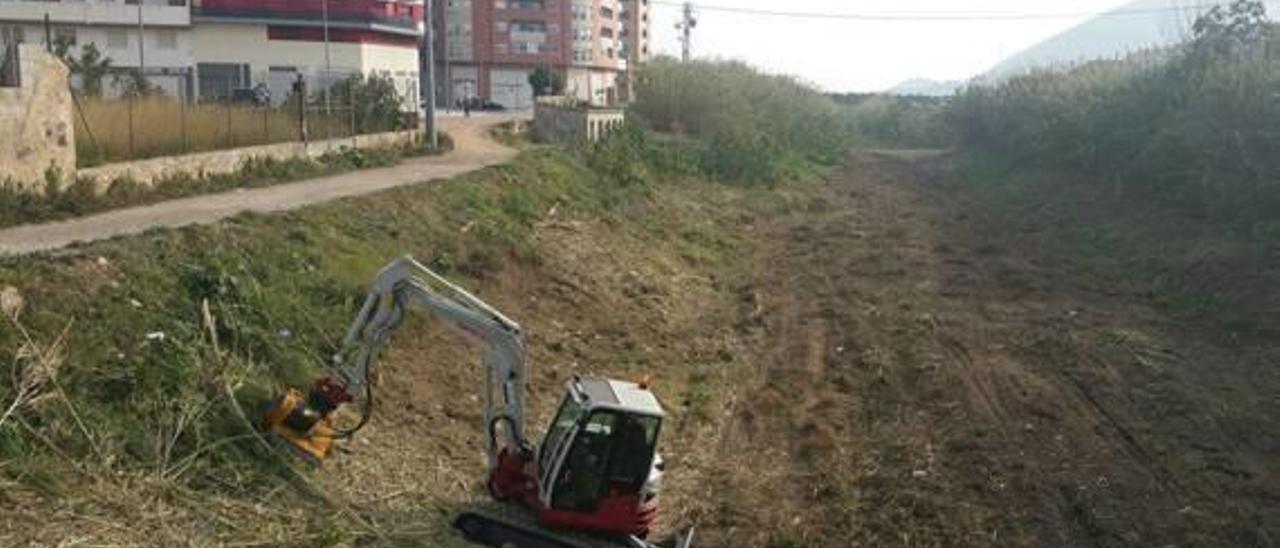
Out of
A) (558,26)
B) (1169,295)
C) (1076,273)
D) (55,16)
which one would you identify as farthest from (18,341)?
(558,26)

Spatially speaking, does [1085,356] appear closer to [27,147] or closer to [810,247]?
[810,247]

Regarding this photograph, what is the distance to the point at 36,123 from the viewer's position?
18.8 meters

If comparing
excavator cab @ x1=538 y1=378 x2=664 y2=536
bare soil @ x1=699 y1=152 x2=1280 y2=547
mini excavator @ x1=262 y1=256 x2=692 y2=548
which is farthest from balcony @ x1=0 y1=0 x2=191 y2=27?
excavator cab @ x1=538 y1=378 x2=664 y2=536

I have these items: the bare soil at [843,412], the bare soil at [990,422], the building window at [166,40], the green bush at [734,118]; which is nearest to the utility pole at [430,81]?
the green bush at [734,118]

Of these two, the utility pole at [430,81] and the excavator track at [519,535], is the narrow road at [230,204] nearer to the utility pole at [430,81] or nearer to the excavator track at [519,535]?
the utility pole at [430,81]

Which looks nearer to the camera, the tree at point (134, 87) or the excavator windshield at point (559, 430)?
the excavator windshield at point (559, 430)

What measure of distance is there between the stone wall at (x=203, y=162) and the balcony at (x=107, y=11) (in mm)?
39737

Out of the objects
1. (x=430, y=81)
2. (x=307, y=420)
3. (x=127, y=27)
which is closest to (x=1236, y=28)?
(x=430, y=81)

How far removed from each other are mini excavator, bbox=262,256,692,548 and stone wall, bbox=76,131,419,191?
34.7 feet

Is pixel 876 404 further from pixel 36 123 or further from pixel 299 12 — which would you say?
pixel 299 12

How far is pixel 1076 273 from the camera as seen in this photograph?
25.3 metres

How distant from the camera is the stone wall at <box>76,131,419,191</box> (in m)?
20.7

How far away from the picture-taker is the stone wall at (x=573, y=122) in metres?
39.7

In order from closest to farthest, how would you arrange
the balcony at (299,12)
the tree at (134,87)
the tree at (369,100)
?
the tree at (134,87) → the tree at (369,100) → the balcony at (299,12)
